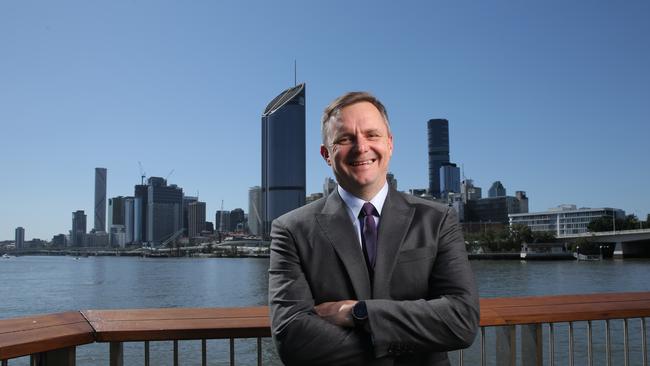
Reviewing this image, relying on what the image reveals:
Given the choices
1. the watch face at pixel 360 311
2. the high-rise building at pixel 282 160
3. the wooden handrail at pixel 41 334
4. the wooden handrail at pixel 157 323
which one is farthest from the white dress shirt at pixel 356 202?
the high-rise building at pixel 282 160

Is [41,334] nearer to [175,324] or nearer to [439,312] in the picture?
[175,324]

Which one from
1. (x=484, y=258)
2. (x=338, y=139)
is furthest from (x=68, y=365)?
(x=484, y=258)

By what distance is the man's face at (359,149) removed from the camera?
2.44 meters

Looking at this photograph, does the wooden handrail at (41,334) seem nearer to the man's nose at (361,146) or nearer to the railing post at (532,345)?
the man's nose at (361,146)

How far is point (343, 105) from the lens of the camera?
2467 mm

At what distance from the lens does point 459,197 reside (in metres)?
178

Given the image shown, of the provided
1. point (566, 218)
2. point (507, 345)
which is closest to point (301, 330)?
point (507, 345)

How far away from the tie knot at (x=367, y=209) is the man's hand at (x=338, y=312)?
396mm

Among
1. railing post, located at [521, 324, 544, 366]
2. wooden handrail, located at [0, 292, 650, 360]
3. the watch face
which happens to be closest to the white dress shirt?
the watch face

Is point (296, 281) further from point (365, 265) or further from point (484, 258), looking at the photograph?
point (484, 258)

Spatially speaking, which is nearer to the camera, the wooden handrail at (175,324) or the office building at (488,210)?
the wooden handrail at (175,324)

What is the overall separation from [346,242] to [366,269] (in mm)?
137

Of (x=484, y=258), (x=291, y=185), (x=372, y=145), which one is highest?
(x=291, y=185)

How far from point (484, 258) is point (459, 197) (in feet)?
251
